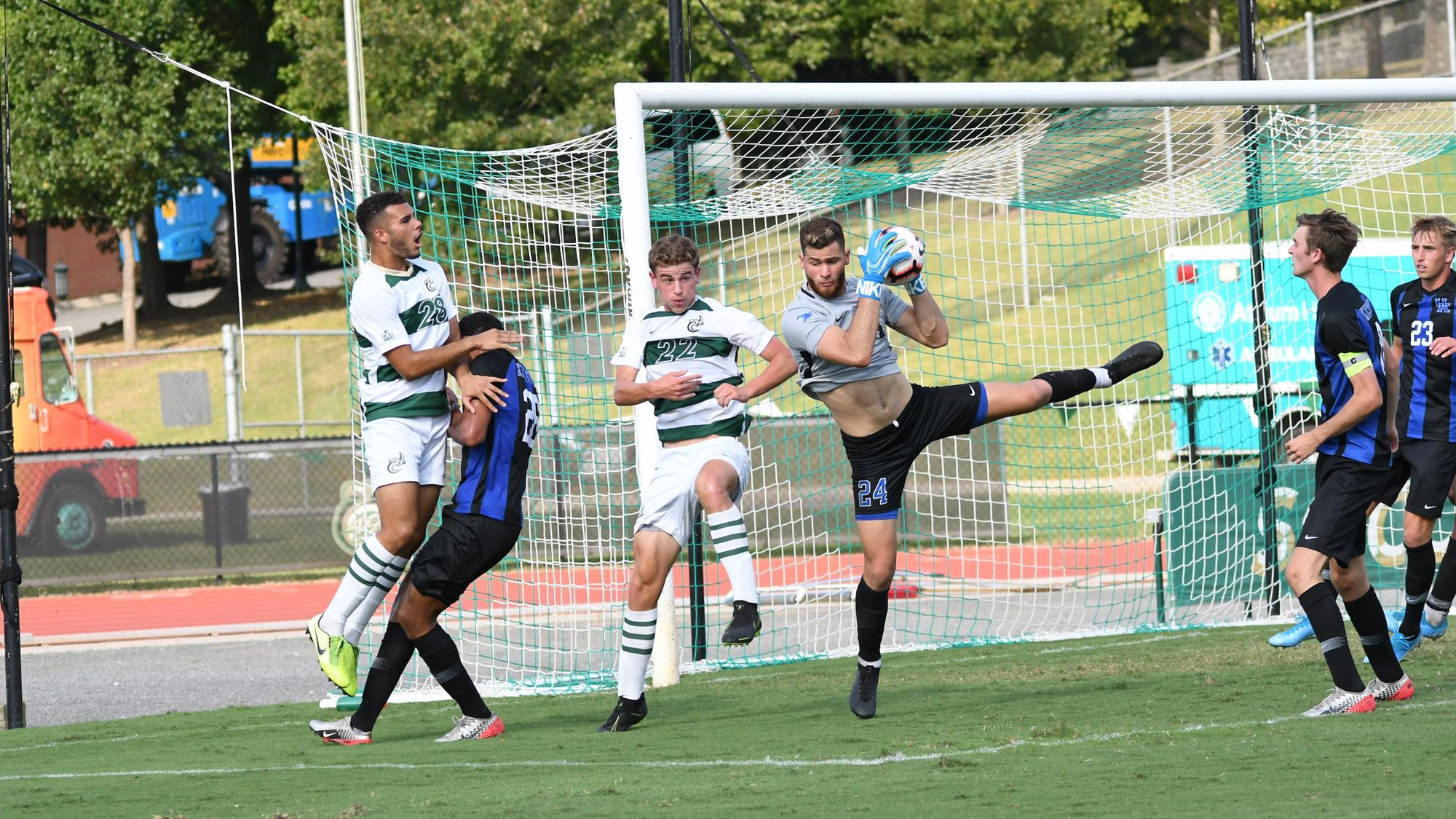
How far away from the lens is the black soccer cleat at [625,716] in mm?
6914

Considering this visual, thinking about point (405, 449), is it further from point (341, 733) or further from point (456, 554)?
point (341, 733)

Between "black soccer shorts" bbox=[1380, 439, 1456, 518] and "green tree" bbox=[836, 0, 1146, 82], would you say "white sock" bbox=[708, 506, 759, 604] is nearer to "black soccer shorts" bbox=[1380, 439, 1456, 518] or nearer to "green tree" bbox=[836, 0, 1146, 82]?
"black soccer shorts" bbox=[1380, 439, 1456, 518]

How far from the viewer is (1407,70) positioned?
82.6ft

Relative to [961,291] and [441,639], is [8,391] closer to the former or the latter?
[441,639]

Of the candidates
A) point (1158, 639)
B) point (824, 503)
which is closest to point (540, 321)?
point (824, 503)

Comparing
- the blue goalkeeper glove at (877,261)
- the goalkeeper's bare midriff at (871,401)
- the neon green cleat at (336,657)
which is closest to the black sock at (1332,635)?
the goalkeeper's bare midriff at (871,401)

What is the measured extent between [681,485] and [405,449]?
1.21 metres

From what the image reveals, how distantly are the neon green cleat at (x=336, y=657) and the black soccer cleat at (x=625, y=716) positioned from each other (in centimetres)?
114

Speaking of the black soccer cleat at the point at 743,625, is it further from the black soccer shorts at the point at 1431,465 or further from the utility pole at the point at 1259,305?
the utility pole at the point at 1259,305

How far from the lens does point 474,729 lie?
6.93 m

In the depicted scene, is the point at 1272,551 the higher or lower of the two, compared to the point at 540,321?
lower

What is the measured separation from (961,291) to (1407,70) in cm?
922

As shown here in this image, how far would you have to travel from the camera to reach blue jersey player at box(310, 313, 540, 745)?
21.4 feet

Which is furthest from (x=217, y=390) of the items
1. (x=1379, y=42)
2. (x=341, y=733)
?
(x=341, y=733)
